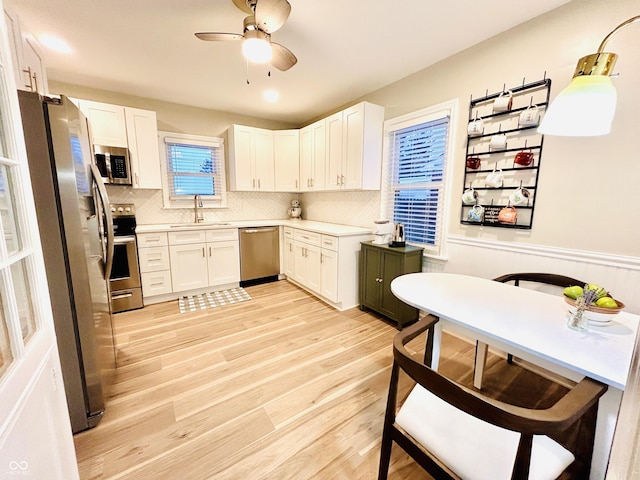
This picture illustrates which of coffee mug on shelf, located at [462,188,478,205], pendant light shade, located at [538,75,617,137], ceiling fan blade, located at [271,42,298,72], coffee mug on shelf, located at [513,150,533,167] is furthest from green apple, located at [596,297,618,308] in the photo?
ceiling fan blade, located at [271,42,298,72]

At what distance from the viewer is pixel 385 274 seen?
110 inches

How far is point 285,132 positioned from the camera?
13.6 feet

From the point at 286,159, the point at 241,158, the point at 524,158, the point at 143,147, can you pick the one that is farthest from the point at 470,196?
the point at 143,147

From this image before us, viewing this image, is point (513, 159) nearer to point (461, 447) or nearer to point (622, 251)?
point (622, 251)

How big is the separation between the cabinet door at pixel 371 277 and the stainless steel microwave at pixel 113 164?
301cm

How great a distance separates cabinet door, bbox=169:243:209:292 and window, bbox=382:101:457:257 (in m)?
2.52

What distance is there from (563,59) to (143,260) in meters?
4.32

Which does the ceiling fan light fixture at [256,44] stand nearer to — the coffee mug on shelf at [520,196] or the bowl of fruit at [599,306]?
the coffee mug on shelf at [520,196]

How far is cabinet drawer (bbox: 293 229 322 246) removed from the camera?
332cm

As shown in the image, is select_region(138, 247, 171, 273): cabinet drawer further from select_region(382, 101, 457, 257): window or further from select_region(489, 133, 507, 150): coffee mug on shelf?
select_region(489, 133, 507, 150): coffee mug on shelf

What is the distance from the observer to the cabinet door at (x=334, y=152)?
130 inches

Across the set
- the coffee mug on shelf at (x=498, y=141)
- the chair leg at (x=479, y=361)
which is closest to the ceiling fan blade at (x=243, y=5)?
the coffee mug on shelf at (x=498, y=141)

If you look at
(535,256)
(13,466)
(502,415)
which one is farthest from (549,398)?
(13,466)

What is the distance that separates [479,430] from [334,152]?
309cm
